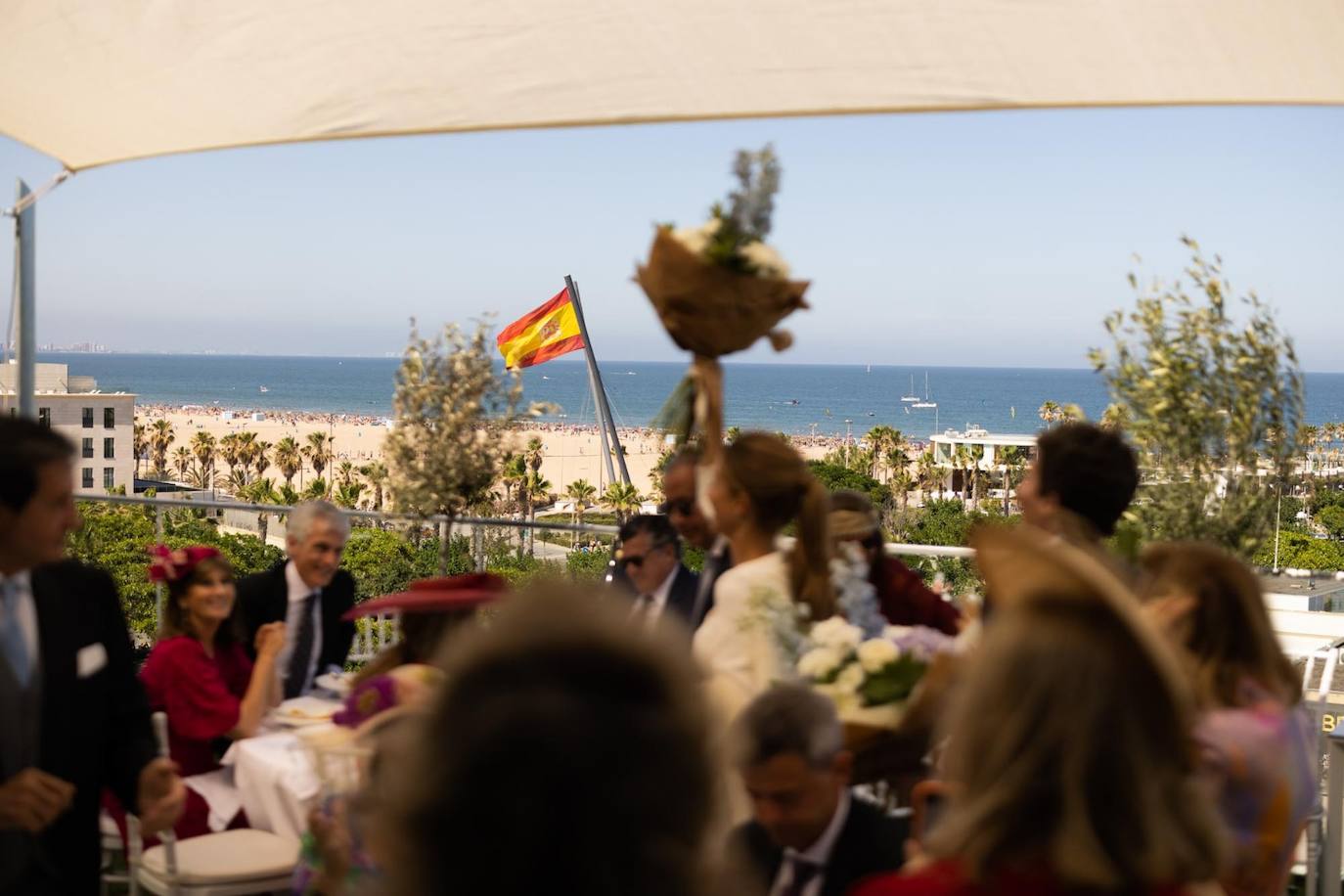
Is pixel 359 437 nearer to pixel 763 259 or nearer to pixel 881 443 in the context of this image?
pixel 881 443

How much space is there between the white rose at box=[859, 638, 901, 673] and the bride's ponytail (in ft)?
0.54

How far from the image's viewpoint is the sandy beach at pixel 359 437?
71081 millimetres

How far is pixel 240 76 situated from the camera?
4262mm

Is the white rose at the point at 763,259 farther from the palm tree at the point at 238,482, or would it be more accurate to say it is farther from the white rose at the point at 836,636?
the palm tree at the point at 238,482

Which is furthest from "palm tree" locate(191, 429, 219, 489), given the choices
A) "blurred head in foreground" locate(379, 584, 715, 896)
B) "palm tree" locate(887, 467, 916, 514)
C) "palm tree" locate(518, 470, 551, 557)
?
"blurred head in foreground" locate(379, 584, 715, 896)

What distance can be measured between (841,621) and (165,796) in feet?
4.64

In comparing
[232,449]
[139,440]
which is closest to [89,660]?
[232,449]

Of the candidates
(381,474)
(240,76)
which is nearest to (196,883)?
(381,474)

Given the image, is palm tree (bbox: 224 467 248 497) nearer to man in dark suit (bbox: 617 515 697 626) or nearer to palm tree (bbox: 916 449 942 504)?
palm tree (bbox: 916 449 942 504)

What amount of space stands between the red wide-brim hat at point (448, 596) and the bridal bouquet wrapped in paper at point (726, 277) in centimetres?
65

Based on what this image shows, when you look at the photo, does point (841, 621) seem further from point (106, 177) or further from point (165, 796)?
point (106, 177)

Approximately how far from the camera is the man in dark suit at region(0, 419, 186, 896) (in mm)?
2408

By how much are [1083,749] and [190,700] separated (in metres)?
3.33

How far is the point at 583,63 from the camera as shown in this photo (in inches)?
160
